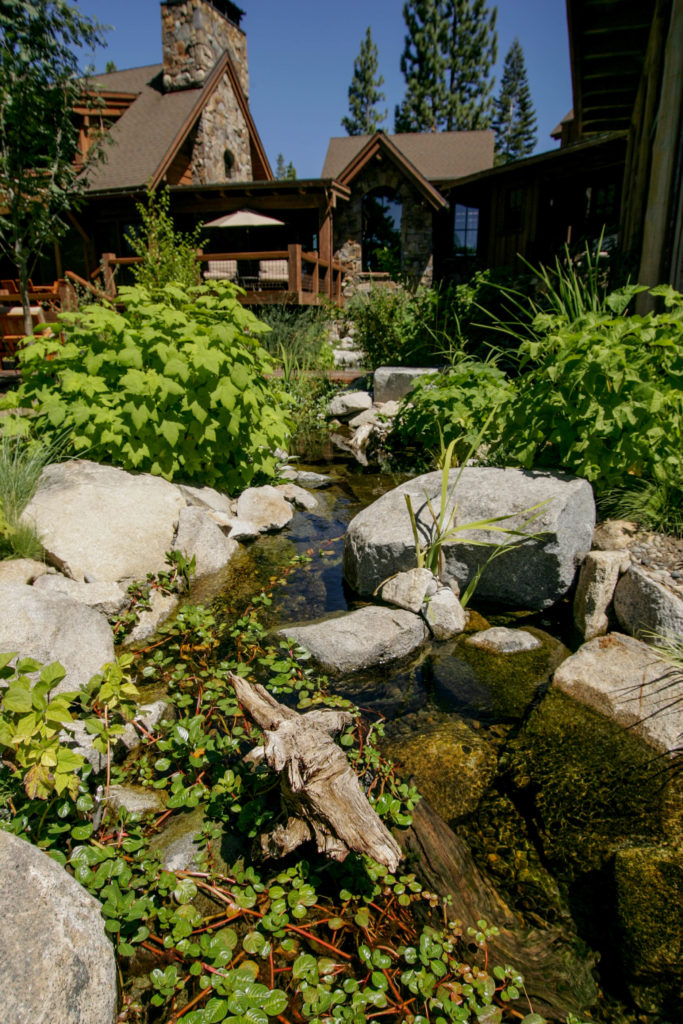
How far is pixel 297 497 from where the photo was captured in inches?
229

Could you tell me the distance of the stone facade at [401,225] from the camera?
19672mm

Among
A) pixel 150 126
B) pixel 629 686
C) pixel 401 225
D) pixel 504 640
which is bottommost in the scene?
pixel 504 640

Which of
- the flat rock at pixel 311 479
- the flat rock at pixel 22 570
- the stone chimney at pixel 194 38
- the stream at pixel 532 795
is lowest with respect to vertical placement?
the stream at pixel 532 795

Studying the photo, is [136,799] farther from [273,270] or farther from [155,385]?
[273,270]

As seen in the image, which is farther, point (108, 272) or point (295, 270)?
point (108, 272)

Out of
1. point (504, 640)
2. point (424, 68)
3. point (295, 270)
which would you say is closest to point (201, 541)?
point (504, 640)

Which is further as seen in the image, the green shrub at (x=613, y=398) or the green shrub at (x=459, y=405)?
the green shrub at (x=459, y=405)

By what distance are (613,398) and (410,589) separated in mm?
1600

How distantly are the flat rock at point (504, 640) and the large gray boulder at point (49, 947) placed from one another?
7.42 ft

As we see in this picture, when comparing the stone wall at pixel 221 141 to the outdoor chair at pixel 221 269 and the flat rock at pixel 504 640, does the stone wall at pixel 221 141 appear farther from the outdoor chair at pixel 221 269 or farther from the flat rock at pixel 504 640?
the flat rock at pixel 504 640

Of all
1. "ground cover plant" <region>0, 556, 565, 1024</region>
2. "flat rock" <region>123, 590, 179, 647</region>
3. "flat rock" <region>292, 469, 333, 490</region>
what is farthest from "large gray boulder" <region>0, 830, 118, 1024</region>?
"flat rock" <region>292, 469, 333, 490</region>

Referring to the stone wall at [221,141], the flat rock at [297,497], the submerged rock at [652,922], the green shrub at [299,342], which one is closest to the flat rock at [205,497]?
the flat rock at [297,497]

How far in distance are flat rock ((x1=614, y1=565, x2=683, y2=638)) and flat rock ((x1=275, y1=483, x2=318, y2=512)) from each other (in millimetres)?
3062

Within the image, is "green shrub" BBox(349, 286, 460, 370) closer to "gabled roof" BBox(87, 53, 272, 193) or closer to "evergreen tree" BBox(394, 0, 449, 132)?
"gabled roof" BBox(87, 53, 272, 193)
